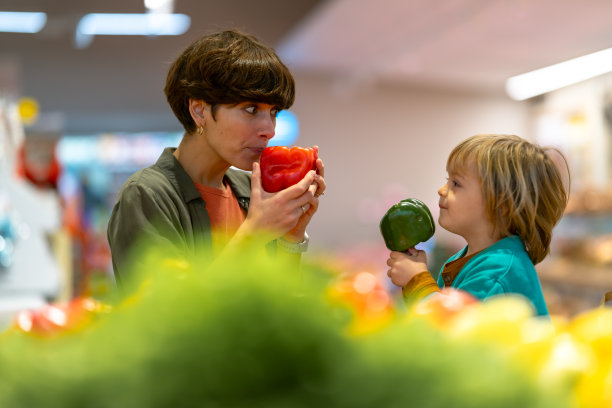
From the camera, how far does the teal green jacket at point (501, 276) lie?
1.03 meters

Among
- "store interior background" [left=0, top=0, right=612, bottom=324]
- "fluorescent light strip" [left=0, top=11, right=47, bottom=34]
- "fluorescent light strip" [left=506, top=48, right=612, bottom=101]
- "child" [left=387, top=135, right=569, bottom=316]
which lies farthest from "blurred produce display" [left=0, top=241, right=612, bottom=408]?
"fluorescent light strip" [left=0, top=11, right=47, bottom=34]

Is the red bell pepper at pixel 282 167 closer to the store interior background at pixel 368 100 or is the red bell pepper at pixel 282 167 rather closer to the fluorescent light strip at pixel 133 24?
the store interior background at pixel 368 100

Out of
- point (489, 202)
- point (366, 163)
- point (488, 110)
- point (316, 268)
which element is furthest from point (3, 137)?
point (488, 110)

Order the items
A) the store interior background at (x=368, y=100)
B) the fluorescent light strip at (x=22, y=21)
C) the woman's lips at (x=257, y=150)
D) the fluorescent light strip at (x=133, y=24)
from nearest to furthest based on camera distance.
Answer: the woman's lips at (x=257, y=150) < the store interior background at (x=368, y=100) < the fluorescent light strip at (x=22, y=21) < the fluorescent light strip at (x=133, y=24)

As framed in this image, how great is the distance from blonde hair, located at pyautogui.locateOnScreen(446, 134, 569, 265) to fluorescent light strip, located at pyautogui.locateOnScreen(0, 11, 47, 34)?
6.75m

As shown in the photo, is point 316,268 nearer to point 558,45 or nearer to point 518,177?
point 518,177

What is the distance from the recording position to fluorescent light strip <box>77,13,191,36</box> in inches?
277

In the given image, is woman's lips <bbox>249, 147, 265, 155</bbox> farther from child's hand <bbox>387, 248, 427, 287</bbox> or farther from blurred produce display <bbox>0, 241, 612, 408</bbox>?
blurred produce display <bbox>0, 241, 612, 408</bbox>

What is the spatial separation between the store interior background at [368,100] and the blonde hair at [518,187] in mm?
3516

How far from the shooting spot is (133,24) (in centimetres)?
737

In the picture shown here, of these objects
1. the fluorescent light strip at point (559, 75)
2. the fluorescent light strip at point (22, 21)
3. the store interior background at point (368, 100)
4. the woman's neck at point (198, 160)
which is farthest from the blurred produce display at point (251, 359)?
the fluorescent light strip at point (22, 21)

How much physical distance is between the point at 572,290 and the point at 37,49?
6686mm

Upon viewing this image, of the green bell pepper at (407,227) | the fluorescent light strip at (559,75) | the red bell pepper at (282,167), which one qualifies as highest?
the fluorescent light strip at (559,75)

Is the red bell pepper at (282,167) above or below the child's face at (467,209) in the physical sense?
above
